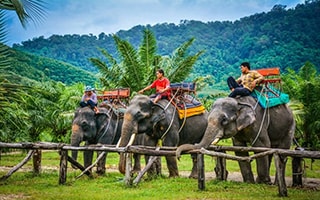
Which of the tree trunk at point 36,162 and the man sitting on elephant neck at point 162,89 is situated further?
the tree trunk at point 36,162

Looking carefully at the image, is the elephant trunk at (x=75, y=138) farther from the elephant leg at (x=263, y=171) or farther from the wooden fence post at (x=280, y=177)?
the wooden fence post at (x=280, y=177)

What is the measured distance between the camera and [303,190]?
374 inches

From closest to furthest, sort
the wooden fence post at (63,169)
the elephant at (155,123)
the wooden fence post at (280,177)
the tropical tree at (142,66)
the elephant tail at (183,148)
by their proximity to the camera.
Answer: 1. the wooden fence post at (280,177)
2. the elephant tail at (183,148)
3. the wooden fence post at (63,169)
4. the elephant at (155,123)
5. the tropical tree at (142,66)

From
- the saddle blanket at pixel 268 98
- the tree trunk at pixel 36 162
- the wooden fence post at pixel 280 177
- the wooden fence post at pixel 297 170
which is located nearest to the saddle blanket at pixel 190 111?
the saddle blanket at pixel 268 98

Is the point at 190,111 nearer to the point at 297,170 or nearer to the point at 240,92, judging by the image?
the point at 240,92

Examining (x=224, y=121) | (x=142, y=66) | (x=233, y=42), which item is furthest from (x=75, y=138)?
(x=233, y=42)

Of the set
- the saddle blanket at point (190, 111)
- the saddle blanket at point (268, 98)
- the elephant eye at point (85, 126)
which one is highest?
the saddle blanket at point (268, 98)

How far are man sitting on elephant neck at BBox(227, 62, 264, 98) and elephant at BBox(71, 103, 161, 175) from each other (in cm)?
305

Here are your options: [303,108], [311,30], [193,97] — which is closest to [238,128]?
[193,97]

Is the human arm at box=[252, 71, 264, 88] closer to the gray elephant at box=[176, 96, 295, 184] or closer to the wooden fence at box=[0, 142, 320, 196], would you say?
the gray elephant at box=[176, 96, 295, 184]

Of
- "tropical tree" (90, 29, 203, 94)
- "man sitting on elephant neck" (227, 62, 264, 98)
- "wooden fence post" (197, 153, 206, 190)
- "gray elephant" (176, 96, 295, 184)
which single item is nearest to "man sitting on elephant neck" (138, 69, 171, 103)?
"man sitting on elephant neck" (227, 62, 264, 98)

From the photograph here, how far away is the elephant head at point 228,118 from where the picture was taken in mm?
9969

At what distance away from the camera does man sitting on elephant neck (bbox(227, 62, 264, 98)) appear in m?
10.8

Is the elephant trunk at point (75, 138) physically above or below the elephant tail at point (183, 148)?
above
